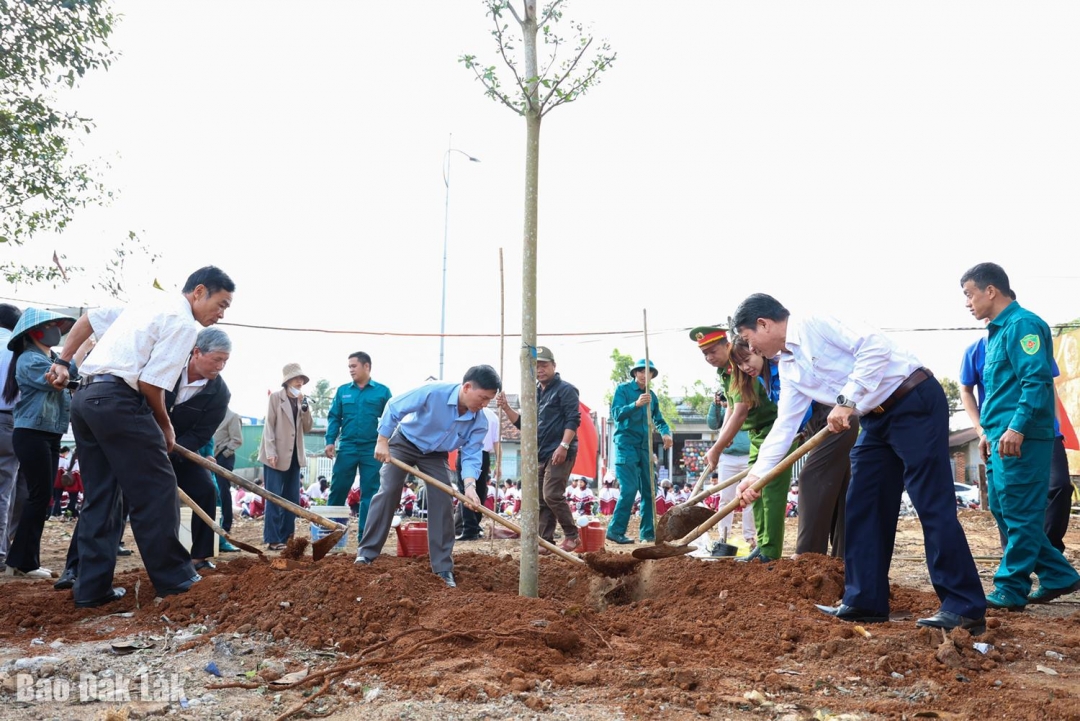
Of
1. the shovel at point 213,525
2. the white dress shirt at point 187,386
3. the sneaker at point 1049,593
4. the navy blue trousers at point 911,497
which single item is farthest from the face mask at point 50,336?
the sneaker at point 1049,593

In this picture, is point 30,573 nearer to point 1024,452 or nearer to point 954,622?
point 954,622

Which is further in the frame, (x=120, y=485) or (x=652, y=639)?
(x=120, y=485)

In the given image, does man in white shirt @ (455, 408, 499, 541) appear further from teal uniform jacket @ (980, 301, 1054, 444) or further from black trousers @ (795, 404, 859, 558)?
teal uniform jacket @ (980, 301, 1054, 444)

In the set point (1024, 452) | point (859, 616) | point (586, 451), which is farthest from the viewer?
point (586, 451)

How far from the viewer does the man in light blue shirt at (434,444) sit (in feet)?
17.2

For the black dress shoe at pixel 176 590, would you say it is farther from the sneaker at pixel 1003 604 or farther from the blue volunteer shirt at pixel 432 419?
the sneaker at pixel 1003 604

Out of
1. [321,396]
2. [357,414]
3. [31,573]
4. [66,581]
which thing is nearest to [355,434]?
[357,414]

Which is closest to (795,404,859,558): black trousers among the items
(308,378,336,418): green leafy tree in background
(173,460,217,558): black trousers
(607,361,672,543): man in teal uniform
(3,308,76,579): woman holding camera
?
(607,361,672,543): man in teal uniform

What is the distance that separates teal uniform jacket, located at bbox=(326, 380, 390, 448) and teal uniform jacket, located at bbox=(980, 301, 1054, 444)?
5.05 m

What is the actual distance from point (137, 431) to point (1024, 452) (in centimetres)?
445

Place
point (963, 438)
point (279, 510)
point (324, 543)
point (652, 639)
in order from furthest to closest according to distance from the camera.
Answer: point (963, 438) < point (279, 510) < point (324, 543) < point (652, 639)

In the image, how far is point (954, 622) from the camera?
3.46 meters

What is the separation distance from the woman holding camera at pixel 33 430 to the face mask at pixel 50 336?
14mm

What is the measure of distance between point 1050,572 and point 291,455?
18.9ft
